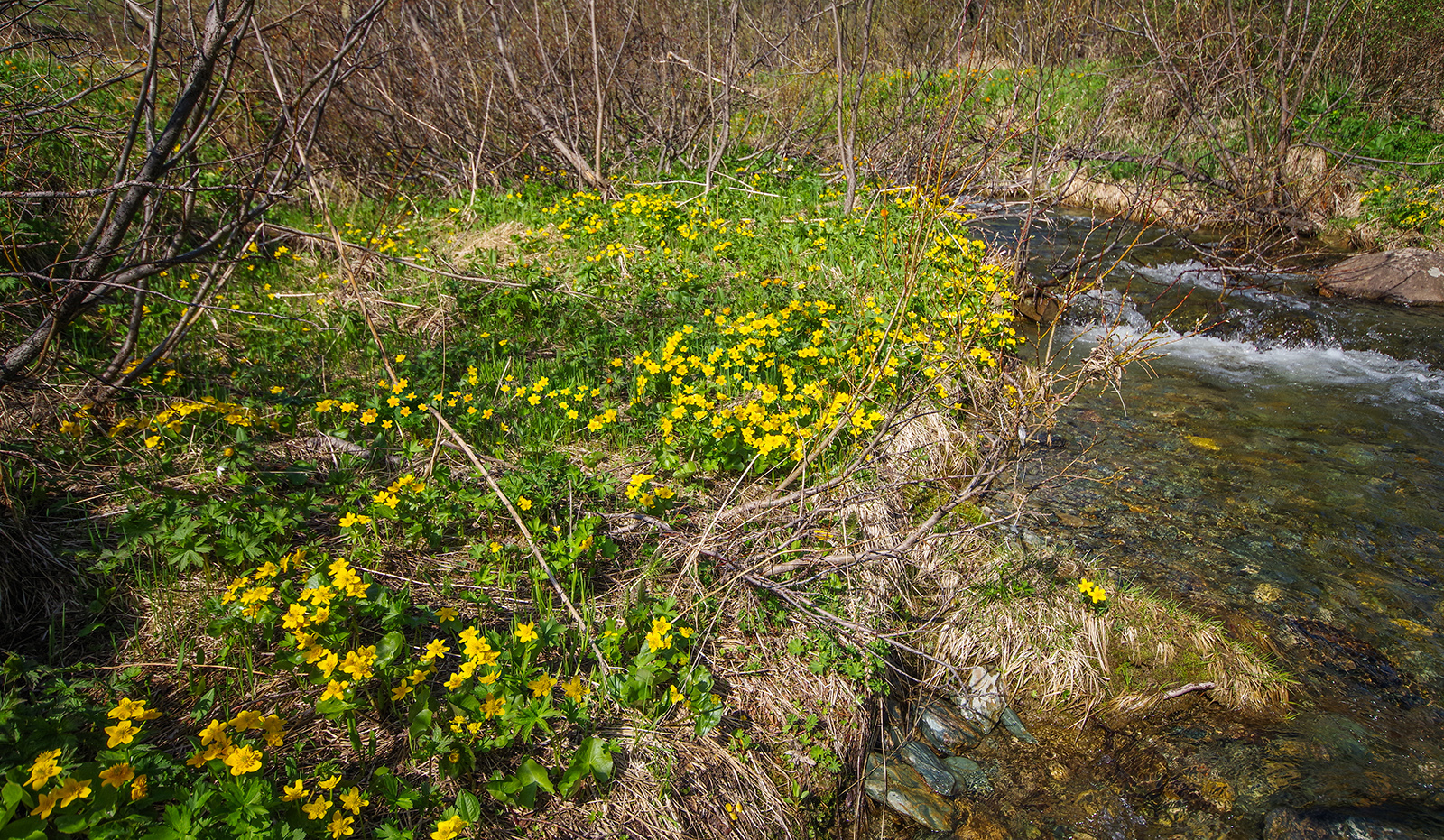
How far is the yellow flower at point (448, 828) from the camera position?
1.84 meters

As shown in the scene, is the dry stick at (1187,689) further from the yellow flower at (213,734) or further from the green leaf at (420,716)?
the yellow flower at (213,734)

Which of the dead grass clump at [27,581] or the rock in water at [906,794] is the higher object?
the dead grass clump at [27,581]

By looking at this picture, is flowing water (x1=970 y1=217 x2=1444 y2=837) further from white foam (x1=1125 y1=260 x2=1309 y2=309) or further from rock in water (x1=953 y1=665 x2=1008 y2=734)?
rock in water (x1=953 y1=665 x2=1008 y2=734)

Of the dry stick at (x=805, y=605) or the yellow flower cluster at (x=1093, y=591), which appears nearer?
the dry stick at (x=805, y=605)

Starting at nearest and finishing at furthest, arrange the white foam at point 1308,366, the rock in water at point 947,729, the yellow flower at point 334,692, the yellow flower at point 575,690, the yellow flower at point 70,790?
the yellow flower at point 70,790, the yellow flower at point 334,692, the yellow flower at point 575,690, the rock in water at point 947,729, the white foam at point 1308,366

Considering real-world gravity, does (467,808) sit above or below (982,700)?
above

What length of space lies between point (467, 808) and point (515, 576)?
948 millimetres

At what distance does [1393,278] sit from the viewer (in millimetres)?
7418

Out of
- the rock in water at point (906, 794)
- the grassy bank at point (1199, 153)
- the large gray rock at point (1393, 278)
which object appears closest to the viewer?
the rock in water at point (906, 794)

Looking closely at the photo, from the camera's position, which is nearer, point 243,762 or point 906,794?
point 243,762

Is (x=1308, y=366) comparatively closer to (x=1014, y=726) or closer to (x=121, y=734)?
(x=1014, y=726)

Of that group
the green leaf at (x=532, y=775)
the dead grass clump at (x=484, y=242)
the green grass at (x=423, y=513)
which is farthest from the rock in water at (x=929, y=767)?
the dead grass clump at (x=484, y=242)

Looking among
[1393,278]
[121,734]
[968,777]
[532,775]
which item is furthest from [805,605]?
[1393,278]

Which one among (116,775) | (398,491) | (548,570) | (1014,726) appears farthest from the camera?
(1014,726)
